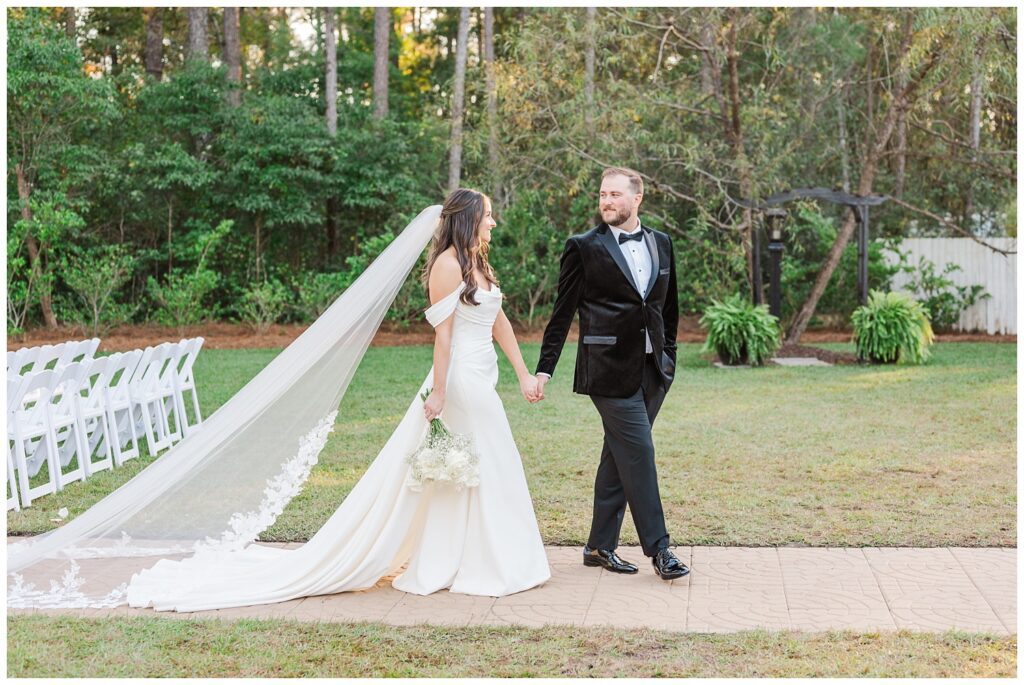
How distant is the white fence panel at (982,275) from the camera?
62.8ft

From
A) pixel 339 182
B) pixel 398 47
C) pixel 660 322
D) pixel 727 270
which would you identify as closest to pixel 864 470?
pixel 660 322

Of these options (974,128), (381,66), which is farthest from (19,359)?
(974,128)

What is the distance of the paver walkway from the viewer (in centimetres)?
460

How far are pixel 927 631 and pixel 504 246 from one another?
16.0 meters

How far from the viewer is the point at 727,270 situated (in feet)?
64.7

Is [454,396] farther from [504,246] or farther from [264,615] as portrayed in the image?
[504,246]

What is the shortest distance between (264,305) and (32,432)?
12.5 meters

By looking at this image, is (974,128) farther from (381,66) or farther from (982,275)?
(381,66)

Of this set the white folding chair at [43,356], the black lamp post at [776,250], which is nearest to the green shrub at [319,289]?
the black lamp post at [776,250]

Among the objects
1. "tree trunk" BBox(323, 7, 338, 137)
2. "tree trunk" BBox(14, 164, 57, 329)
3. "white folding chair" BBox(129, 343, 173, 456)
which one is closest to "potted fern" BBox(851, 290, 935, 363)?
"white folding chair" BBox(129, 343, 173, 456)

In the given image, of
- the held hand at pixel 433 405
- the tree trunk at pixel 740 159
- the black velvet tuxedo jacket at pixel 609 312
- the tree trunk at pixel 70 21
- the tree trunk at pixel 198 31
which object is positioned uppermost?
the tree trunk at pixel 70 21

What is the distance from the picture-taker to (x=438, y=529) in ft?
17.0

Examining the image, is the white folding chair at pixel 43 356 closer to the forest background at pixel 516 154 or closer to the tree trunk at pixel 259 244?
the forest background at pixel 516 154

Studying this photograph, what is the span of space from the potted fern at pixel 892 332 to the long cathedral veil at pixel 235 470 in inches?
434
